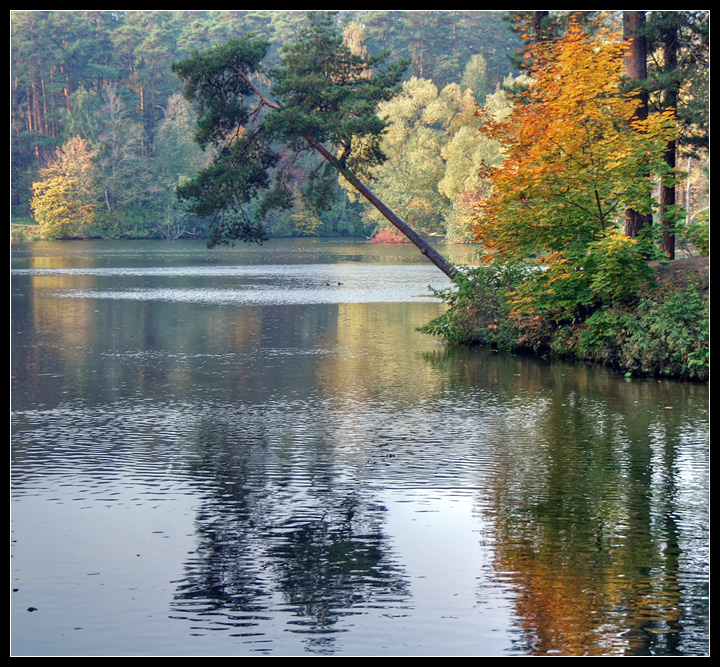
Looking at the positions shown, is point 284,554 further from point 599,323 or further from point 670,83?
point 670,83

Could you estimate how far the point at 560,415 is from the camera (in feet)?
52.4

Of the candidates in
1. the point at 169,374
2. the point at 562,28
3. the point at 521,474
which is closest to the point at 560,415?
the point at 521,474

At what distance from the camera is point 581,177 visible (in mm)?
20797

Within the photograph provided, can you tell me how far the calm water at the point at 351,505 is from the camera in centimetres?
761

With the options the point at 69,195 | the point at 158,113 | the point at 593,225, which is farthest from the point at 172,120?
the point at 593,225

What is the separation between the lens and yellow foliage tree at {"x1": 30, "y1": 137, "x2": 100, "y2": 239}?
83.8 meters

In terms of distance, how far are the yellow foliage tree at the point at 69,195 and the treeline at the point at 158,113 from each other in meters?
0.11

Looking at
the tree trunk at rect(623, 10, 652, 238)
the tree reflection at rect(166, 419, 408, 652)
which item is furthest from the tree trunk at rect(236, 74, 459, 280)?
the tree reflection at rect(166, 419, 408, 652)

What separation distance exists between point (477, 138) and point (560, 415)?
191 feet

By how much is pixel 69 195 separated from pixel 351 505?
257 feet

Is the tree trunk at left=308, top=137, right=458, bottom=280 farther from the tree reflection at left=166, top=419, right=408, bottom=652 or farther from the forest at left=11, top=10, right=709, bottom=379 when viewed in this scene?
the tree reflection at left=166, top=419, right=408, bottom=652

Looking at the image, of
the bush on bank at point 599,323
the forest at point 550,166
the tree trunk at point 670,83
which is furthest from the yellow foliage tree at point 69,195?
the tree trunk at point 670,83

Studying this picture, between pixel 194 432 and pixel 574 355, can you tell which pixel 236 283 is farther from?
pixel 194 432

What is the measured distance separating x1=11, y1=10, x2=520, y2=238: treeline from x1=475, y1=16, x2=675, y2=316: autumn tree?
5144cm
